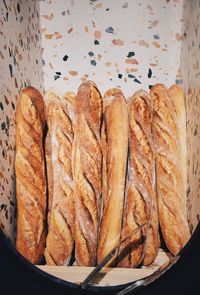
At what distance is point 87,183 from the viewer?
31.1 inches

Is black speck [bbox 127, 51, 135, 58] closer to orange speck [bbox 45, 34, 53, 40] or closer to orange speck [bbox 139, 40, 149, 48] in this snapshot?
orange speck [bbox 139, 40, 149, 48]

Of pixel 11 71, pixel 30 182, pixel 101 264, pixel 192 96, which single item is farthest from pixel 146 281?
pixel 11 71

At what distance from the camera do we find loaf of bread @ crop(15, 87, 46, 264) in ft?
2.68

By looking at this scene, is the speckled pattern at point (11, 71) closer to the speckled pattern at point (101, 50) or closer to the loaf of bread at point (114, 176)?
the speckled pattern at point (101, 50)

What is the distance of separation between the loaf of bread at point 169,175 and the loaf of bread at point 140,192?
0.09ft

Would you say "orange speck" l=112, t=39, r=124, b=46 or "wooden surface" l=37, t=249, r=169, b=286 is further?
"orange speck" l=112, t=39, r=124, b=46

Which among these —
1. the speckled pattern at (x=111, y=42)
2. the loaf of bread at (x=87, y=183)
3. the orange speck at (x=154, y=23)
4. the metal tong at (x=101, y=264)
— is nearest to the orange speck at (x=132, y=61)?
the speckled pattern at (x=111, y=42)

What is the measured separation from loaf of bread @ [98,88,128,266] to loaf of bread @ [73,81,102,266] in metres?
0.02

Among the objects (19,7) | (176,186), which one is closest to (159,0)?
(19,7)

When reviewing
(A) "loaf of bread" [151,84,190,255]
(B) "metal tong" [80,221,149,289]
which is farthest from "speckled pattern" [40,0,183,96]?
(B) "metal tong" [80,221,149,289]

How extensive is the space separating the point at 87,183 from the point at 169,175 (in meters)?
0.23

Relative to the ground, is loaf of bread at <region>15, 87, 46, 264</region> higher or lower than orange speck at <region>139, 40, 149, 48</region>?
lower

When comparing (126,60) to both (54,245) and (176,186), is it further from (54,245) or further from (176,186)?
(54,245)

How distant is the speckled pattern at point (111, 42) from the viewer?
0.94m
